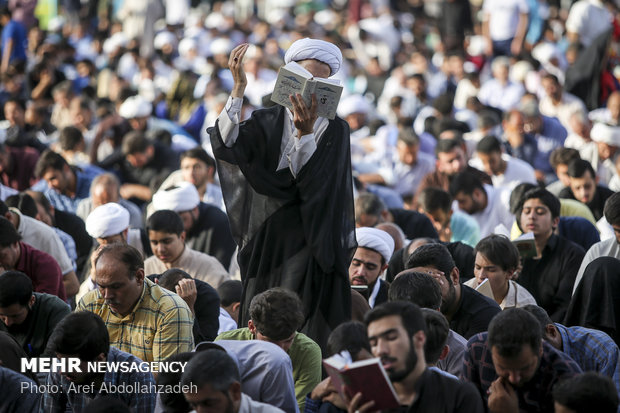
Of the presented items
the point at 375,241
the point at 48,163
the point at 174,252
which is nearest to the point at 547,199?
the point at 375,241

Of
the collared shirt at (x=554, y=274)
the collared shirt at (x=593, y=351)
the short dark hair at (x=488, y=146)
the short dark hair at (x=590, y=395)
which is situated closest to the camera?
the short dark hair at (x=590, y=395)

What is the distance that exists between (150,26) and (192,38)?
96cm

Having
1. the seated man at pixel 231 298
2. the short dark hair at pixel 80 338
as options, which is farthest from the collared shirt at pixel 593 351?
the seated man at pixel 231 298

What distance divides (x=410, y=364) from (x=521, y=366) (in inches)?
19.8

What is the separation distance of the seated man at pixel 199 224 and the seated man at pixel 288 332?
3.18 meters

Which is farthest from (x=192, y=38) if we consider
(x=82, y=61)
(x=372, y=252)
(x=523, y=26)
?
(x=372, y=252)

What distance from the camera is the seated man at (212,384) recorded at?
3682 mm

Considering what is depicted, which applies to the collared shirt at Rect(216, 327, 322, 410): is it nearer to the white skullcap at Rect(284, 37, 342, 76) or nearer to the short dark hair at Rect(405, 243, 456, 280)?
the short dark hair at Rect(405, 243, 456, 280)

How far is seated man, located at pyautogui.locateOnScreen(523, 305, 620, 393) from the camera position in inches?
Result: 177

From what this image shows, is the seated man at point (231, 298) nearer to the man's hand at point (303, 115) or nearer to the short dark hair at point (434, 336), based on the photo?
the man's hand at point (303, 115)

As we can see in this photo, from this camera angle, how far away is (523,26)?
16750 mm

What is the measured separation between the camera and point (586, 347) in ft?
14.9

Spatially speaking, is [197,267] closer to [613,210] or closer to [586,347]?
[613,210]

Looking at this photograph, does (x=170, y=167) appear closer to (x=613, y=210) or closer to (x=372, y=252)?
(x=372, y=252)
